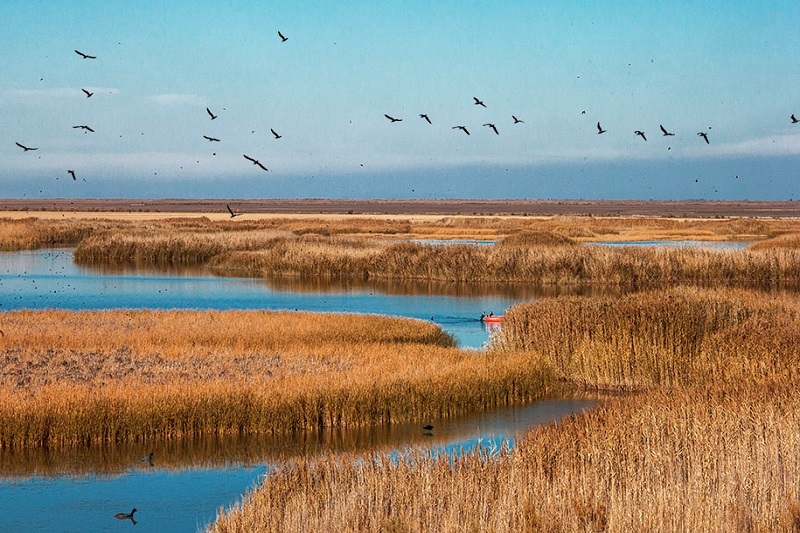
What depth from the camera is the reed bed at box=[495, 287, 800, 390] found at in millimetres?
21062

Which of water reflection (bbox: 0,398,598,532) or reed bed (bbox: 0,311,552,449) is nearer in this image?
water reflection (bbox: 0,398,598,532)

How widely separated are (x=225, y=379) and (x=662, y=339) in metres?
9.98

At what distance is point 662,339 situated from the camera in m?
23.0

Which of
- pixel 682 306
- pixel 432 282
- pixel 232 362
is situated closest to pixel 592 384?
pixel 682 306

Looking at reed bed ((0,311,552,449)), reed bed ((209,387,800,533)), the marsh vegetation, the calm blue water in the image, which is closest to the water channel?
reed bed ((0,311,552,449))

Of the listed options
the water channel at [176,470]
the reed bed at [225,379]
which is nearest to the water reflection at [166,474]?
the water channel at [176,470]

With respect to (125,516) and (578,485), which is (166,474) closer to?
(125,516)

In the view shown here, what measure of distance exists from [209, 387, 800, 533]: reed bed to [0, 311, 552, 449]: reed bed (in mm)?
5226

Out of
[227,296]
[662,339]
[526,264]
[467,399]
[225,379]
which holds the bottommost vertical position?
[467,399]

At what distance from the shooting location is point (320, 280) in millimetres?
52500

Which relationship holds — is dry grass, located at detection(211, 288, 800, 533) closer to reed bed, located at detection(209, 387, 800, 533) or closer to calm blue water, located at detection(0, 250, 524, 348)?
reed bed, located at detection(209, 387, 800, 533)

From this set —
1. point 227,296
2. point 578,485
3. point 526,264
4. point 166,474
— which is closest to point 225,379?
point 166,474

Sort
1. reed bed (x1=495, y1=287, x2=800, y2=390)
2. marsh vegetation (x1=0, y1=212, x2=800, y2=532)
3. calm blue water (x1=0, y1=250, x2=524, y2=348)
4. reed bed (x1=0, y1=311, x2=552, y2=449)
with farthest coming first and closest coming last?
1. calm blue water (x1=0, y1=250, x2=524, y2=348)
2. reed bed (x1=495, y1=287, x2=800, y2=390)
3. reed bed (x1=0, y1=311, x2=552, y2=449)
4. marsh vegetation (x1=0, y1=212, x2=800, y2=532)

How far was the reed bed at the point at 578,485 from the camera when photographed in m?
10.6
